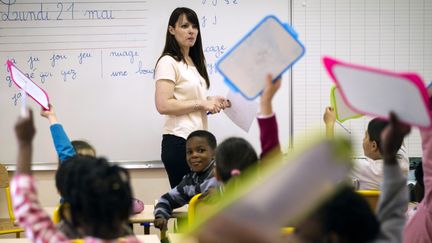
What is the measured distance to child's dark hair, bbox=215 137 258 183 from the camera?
6.81ft

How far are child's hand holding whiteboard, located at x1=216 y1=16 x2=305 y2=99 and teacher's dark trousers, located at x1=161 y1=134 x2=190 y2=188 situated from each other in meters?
2.14

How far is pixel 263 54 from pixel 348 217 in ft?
2.32

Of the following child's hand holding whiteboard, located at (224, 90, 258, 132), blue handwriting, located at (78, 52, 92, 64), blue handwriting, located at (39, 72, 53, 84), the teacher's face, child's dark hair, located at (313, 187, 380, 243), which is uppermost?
the teacher's face

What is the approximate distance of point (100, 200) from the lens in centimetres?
143

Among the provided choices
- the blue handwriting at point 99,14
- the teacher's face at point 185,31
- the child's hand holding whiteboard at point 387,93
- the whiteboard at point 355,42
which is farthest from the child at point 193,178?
the child's hand holding whiteboard at point 387,93

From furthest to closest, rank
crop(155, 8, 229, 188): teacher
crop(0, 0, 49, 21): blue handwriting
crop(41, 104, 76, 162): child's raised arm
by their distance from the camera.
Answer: crop(0, 0, 49, 21): blue handwriting
crop(155, 8, 229, 188): teacher
crop(41, 104, 76, 162): child's raised arm

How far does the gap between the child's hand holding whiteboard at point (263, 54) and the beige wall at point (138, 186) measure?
2933 millimetres

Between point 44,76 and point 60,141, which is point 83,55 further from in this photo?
point 60,141

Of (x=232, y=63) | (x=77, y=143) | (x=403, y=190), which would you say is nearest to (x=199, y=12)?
(x=77, y=143)

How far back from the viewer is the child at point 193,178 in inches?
133

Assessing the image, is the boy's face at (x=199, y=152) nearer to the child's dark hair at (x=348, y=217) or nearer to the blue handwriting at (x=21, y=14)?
the blue handwriting at (x=21, y=14)

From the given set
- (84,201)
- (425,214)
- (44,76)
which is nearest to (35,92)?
(84,201)

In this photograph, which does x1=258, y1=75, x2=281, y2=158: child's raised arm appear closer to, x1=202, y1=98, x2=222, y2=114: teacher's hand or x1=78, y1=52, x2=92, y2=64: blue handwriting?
x1=202, y1=98, x2=222, y2=114: teacher's hand

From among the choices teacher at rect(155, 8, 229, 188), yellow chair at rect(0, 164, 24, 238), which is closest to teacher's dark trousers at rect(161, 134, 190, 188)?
teacher at rect(155, 8, 229, 188)
